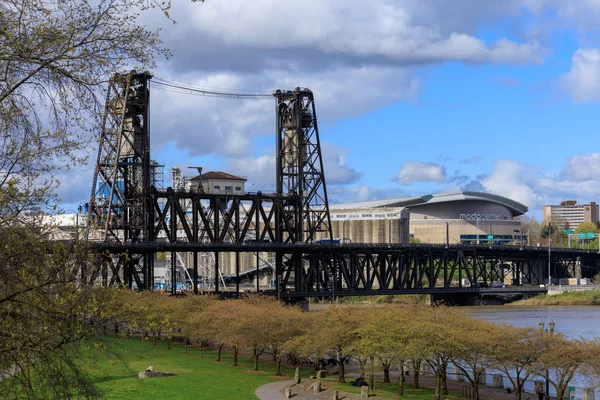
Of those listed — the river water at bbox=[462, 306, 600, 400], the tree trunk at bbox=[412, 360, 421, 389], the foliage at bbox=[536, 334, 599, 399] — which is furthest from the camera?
the river water at bbox=[462, 306, 600, 400]

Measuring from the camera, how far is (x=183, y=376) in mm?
67875

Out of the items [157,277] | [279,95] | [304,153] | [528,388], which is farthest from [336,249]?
[528,388]

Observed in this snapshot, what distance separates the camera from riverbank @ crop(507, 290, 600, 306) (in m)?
175

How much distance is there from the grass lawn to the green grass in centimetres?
637

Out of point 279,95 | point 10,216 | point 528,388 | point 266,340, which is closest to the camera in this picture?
point 10,216

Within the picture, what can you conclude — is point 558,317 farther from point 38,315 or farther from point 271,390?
point 38,315

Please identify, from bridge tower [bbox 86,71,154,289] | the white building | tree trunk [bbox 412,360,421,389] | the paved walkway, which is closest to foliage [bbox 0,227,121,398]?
the paved walkway

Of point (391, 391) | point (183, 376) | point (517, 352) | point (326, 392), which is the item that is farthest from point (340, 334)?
point (517, 352)

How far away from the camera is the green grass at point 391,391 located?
60.5 meters

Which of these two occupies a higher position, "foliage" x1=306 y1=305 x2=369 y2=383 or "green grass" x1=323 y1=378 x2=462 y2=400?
"foliage" x1=306 y1=305 x2=369 y2=383

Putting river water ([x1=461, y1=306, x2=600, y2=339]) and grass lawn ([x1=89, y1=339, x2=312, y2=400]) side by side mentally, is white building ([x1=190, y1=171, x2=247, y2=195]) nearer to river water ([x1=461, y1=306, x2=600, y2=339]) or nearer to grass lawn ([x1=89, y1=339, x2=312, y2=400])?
river water ([x1=461, y1=306, x2=600, y2=339])

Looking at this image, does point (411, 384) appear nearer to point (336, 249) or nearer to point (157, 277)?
point (336, 249)

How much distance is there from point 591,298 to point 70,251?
168369mm

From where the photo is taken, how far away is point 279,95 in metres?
143
